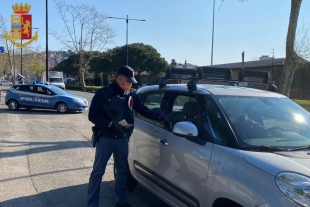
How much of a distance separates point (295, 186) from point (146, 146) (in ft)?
7.56

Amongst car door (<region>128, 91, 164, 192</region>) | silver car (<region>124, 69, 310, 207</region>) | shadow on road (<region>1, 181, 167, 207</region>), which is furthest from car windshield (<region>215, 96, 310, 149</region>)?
shadow on road (<region>1, 181, 167, 207</region>)

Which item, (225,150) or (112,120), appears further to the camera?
(112,120)

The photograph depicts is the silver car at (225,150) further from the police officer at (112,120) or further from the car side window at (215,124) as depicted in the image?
the police officer at (112,120)

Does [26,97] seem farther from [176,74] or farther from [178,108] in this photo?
[178,108]

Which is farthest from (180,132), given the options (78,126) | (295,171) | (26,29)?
(26,29)

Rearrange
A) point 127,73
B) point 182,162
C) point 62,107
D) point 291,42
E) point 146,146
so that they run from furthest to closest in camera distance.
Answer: point 62,107 < point 291,42 < point 146,146 < point 127,73 < point 182,162

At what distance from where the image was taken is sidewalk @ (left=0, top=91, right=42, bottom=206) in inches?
201

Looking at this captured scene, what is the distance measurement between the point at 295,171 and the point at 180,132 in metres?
1.20

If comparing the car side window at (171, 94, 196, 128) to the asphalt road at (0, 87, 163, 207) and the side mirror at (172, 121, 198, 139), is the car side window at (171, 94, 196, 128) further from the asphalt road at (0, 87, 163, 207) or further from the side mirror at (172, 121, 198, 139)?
the asphalt road at (0, 87, 163, 207)

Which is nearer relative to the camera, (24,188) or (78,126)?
(24,188)

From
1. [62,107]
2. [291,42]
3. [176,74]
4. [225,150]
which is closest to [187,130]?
[225,150]

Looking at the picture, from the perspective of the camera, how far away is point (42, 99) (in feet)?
55.8

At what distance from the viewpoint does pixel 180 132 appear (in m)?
3.41

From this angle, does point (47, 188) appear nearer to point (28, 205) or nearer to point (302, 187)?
point (28, 205)
